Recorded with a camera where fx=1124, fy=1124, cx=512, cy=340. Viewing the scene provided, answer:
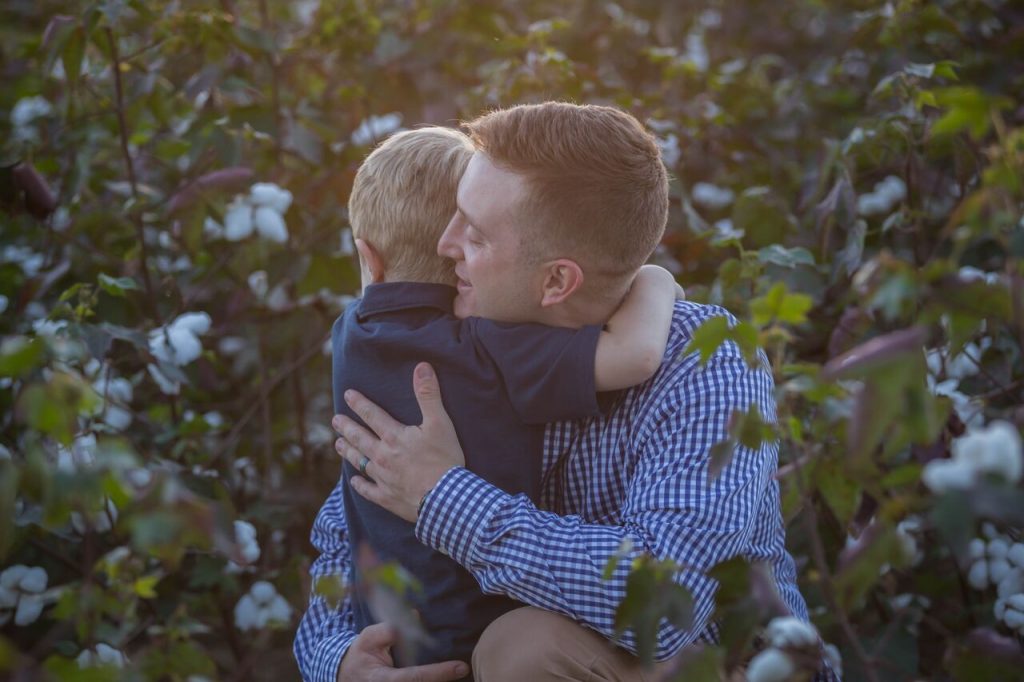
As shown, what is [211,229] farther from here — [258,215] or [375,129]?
[375,129]

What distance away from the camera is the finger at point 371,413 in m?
1.88

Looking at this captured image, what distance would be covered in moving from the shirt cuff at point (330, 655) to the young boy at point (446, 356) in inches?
2.0

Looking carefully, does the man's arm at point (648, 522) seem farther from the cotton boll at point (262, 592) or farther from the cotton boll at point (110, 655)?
the cotton boll at point (262, 592)

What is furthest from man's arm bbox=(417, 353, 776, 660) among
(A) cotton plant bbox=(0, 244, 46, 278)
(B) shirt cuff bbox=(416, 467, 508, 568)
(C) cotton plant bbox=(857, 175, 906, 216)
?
(A) cotton plant bbox=(0, 244, 46, 278)

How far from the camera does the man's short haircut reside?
1.78 m

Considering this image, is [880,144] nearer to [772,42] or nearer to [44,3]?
[772,42]

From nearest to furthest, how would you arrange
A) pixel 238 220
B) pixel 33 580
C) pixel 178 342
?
pixel 33 580 < pixel 178 342 < pixel 238 220

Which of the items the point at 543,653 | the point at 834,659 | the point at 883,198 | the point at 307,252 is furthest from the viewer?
the point at 883,198

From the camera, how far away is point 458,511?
68.2 inches

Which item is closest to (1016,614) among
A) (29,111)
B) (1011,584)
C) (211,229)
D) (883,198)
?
(1011,584)

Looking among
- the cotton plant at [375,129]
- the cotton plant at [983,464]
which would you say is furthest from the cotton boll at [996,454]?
the cotton plant at [375,129]

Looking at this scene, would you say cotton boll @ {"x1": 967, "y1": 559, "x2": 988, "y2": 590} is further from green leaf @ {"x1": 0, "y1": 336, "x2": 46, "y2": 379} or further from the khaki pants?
green leaf @ {"x1": 0, "y1": 336, "x2": 46, "y2": 379}

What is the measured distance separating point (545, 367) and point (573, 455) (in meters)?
0.22

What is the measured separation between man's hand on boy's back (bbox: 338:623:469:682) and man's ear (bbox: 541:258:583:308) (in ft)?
1.97
